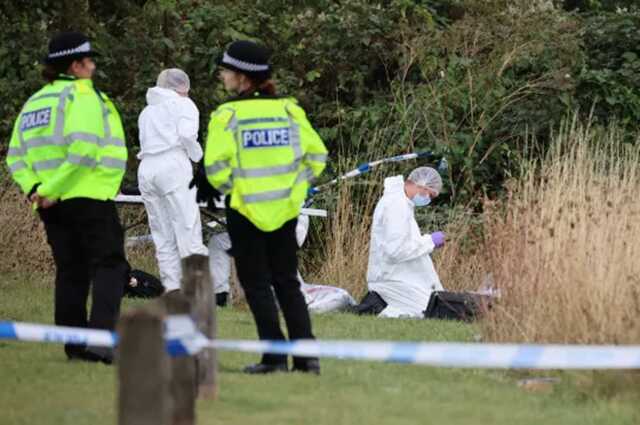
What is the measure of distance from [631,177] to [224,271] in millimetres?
4568

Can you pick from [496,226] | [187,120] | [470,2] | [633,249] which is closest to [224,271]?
[187,120]

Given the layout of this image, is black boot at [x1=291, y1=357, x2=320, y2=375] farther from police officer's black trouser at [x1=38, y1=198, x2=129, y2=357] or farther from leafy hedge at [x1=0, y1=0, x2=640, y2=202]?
leafy hedge at [x1=0, y1=0, x2=640, y2=202]

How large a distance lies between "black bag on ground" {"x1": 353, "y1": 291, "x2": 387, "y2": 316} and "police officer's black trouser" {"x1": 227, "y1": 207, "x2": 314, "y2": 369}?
16.9 feet

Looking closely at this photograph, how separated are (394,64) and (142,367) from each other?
46.4 feet

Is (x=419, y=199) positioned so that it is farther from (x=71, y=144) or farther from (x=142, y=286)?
(x=71, y=144)

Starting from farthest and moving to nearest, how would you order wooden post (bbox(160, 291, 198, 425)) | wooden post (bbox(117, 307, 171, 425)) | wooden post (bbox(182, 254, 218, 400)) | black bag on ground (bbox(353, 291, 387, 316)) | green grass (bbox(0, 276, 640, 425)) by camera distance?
black bag on ground (bbox(353, 291, 387, 316)) < green grass (bbox(0, 276, 640, 425)) < wooden post (bbox(182, 254, 218, 400)) < wooden post (bbox(160, 291, 198, 425)) < wooden post (bbox(117, 307, 171, 425))

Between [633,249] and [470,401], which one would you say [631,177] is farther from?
[470,401]

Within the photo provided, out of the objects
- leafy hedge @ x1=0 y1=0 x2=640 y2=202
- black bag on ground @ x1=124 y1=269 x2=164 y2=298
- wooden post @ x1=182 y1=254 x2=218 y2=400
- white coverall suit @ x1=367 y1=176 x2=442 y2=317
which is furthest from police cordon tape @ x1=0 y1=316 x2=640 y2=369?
leafy hedge @ x1=0 y1=0 x2=640 y2=202

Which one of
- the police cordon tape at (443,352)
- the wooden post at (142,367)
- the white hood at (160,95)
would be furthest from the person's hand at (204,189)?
the white hood at (160,95)

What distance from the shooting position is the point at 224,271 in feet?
46.6

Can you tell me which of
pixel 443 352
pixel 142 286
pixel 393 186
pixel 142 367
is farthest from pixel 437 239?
pixel 142 367

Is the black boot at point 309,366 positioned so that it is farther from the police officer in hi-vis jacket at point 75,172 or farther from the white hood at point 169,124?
the white hood at point 169,124

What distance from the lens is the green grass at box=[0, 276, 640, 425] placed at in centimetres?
760

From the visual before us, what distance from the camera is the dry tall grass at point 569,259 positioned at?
8.95m
